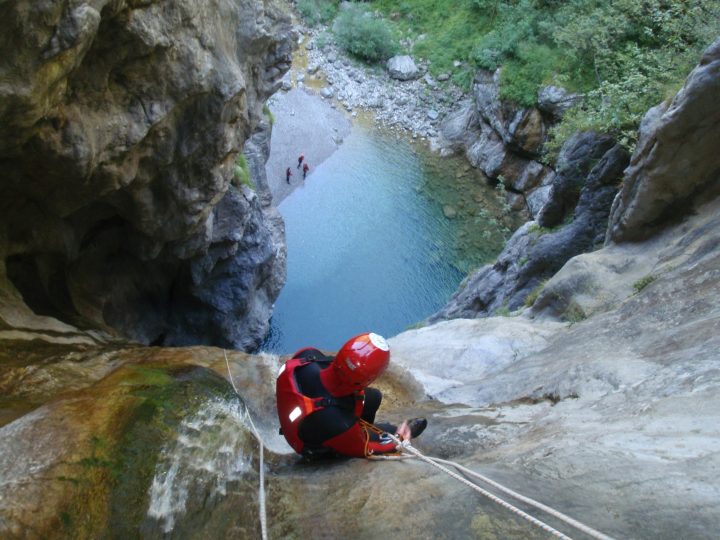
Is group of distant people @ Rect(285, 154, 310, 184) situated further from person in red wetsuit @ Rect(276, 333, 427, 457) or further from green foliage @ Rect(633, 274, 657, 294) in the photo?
person in red wetsuit @ Rect(276, 333, 427, 457)

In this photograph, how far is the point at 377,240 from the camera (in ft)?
92.0

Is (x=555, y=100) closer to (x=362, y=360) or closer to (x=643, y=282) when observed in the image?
(x=643, y=282)

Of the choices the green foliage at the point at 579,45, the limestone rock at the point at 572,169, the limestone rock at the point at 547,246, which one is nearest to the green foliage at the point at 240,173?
the limestone rock at the point at 547,246

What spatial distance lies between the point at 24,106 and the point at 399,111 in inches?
1423

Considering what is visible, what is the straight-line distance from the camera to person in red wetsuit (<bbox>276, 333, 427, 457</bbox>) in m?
4.50

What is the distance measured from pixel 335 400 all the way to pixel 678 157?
700cm

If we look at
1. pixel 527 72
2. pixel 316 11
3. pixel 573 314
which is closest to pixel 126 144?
pixel 573 314

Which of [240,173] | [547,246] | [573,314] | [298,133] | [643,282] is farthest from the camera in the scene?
[298,133]

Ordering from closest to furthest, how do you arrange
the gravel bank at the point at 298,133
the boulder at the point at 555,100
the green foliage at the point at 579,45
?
1. the green foliage at the point at 579,45
2. the boulder at the point at 555,100
3. the gravel bank at the point at 298,133

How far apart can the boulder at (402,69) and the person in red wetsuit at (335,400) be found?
40286 mm

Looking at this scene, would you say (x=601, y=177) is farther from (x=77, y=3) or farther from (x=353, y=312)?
(x=353, y=312)

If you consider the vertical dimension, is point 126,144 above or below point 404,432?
above

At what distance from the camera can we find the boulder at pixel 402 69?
42000 millimetres

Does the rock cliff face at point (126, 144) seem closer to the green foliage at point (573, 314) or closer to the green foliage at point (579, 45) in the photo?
the green foliage at point (573, 314)
